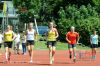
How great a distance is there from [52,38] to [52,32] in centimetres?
27

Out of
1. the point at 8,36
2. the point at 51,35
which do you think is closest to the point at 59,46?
the point at 8,36

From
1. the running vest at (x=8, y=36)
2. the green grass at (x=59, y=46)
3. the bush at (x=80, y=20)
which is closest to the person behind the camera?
the running vest at (x=8, y=36)

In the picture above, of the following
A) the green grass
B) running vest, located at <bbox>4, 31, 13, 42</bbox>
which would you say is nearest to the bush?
the green grass

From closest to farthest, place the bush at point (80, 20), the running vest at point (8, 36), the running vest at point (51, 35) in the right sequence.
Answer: the running vest at point (51, 35) → the running vest at point (8, 36) → the bush at point (80, 20)

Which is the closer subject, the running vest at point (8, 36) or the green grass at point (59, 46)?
the running vest at point (8, 36)

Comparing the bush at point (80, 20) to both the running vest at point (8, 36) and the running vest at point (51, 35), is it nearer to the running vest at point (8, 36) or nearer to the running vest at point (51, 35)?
the running vest at point (8, 36)

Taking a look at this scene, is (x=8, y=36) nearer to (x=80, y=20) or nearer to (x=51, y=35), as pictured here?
(x=51, y=35)

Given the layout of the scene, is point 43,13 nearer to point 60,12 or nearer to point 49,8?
point 49,8

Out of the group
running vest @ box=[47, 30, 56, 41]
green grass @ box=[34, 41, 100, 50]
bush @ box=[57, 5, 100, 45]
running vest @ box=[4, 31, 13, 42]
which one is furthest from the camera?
bush @ box=[57, 5, 100, 45]

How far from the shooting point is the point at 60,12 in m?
48.4

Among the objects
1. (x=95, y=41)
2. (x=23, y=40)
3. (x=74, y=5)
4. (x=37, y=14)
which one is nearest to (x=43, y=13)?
(x=37, y=14)

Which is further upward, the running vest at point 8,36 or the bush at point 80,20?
the running vest at point 8,36

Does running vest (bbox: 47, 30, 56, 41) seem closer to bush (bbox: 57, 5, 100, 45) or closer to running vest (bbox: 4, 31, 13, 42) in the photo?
running vest (bbox: 4, 31, 13, 42)

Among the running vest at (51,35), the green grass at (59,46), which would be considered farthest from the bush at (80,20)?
the running vest at (51,35)
